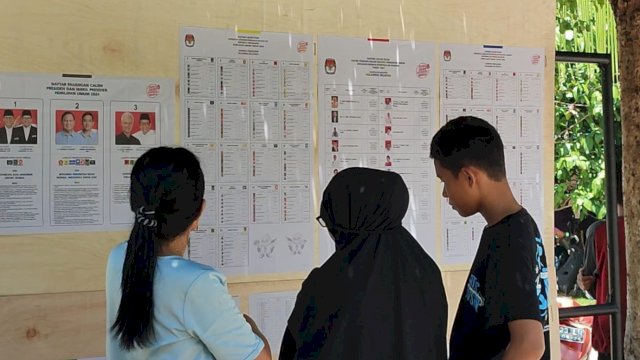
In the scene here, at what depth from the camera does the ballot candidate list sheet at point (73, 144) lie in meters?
2.70

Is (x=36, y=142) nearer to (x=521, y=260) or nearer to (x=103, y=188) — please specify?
(x=103, y=188)

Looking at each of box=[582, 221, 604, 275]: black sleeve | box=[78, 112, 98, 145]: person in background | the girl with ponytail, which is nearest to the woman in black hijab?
the girl with ponytail

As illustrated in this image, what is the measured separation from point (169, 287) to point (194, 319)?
0.10 meters

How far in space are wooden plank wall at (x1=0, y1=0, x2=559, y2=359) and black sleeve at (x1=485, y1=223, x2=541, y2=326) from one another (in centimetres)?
138

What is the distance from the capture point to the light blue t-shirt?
1.65 m

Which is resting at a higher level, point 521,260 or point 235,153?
point 235,153

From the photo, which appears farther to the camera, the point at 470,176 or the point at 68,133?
the point at 68,133

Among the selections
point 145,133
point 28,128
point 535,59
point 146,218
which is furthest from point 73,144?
point 535,59

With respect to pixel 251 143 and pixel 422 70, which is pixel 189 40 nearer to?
pixel 251 143

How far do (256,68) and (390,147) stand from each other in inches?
30.0

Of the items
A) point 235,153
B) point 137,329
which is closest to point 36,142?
point 235,153

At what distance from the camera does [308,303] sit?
5.96 feet

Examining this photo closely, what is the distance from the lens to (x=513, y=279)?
1919 mm

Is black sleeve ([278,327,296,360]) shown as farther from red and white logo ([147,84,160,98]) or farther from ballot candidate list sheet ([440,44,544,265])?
ballot candidate list sheet ([440,44,544,265])
